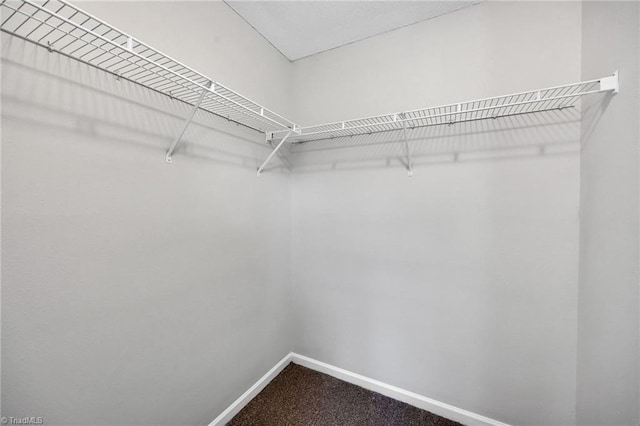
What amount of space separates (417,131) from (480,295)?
1120 mm

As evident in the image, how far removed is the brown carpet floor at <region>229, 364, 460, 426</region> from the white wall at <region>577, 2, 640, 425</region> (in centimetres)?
89

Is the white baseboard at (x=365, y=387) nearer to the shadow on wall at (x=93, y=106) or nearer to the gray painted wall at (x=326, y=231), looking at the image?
the gray painted wall at (x=326, y=231)

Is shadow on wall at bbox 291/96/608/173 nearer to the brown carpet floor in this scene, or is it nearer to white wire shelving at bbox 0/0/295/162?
white wire shelving at bbox 0/0/295/162

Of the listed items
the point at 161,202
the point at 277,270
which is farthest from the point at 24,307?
the point at 277,270

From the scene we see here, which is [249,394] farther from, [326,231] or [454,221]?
[454,221]

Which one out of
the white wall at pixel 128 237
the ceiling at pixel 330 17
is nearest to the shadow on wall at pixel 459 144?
the white wall at pixel 128 237

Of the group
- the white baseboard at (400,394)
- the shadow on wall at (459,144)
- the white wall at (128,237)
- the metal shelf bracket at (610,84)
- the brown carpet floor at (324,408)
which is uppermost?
the metal shelf bracket at (610,84)

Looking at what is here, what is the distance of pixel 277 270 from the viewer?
78.0 inches

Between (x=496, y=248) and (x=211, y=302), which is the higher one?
(x=496, y=248)

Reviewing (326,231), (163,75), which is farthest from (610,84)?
(163,75)

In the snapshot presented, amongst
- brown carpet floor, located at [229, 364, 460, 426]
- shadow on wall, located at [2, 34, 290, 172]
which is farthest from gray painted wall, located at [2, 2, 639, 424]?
brown carpet floor, located at [229, 364, 460, 426]

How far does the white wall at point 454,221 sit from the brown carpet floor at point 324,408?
146mm

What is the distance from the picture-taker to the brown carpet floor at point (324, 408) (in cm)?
155

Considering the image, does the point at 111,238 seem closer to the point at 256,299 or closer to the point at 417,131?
the point at 256,299
